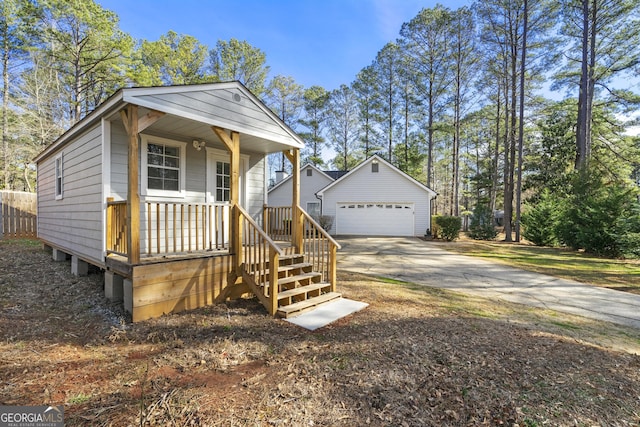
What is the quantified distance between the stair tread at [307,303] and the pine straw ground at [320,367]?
28 centimetres

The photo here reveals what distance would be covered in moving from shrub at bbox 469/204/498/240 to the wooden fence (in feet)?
77.5

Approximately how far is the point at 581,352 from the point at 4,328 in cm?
693

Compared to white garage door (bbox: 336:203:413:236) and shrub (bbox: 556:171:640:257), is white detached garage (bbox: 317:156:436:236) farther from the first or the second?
shrub (bbox: 556:171:640:257)

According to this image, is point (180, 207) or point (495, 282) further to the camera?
point (495, 282)

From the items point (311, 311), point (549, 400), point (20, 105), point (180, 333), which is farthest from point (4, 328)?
point (20, 105)

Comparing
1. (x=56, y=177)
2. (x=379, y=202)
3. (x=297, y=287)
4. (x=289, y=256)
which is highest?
(x=56, y=177)

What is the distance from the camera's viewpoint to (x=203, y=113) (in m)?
4.70

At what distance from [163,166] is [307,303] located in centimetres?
398

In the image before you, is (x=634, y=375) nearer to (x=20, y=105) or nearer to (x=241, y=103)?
(x=241, y=103)

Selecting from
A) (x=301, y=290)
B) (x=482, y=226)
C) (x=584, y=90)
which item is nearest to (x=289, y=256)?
(x=301, y=290)

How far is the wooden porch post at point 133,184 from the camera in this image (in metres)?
3.84

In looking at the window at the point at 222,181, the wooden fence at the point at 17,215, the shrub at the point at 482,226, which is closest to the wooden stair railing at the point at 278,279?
the window at the point at 222,181

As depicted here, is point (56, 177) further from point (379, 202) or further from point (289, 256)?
point (379, 202)

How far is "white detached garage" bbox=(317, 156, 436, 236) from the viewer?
1759cm
